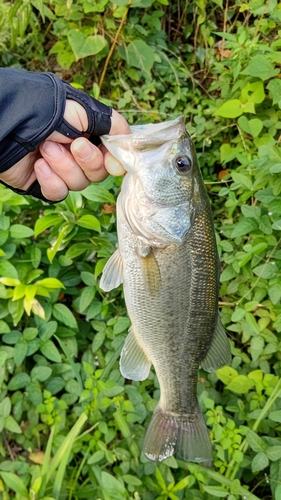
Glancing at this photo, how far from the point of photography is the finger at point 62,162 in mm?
1574

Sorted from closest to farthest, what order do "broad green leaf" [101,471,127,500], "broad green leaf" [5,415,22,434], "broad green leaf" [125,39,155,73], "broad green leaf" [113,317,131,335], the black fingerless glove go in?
the black fingerless glove < "broad green leaf" [101,471,127,500] < "broad green leaf" [5,415,22,434] < "broad green leaf" [113,317,131,335] < "broad green leaf" [125,39,155,73]

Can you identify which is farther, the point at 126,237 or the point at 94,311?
the point at 94,311

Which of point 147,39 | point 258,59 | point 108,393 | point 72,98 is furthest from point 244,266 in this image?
point 147,39

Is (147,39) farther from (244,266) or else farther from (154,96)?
(244,266)

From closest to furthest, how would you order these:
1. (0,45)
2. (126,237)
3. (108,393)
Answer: (126,237) → (108,393) → (0,45)

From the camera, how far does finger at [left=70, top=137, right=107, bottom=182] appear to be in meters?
1.51

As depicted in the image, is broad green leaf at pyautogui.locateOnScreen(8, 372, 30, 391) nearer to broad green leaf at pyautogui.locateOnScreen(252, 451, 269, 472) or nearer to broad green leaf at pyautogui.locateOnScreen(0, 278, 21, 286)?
broad green leaf at pyautogui.locateOnScreen(0, 278, 21, 286)

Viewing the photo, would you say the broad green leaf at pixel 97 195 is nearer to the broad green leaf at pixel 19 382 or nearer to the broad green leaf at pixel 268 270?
the broad green leaf at pixel 268 270

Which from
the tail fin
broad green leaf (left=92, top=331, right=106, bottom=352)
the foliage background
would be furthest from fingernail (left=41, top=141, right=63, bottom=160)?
broad green leaf (left=92, top=331, right=106, bottom=352)

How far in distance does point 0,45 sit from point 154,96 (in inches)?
49.5

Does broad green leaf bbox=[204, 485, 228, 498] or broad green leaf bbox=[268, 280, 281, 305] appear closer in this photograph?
broad green leaf bbox=[204, 485, 228, 498]

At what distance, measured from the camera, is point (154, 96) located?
3.47m

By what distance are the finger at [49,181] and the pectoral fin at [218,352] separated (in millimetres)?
824

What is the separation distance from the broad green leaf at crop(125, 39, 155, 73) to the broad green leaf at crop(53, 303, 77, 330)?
1.92 m
